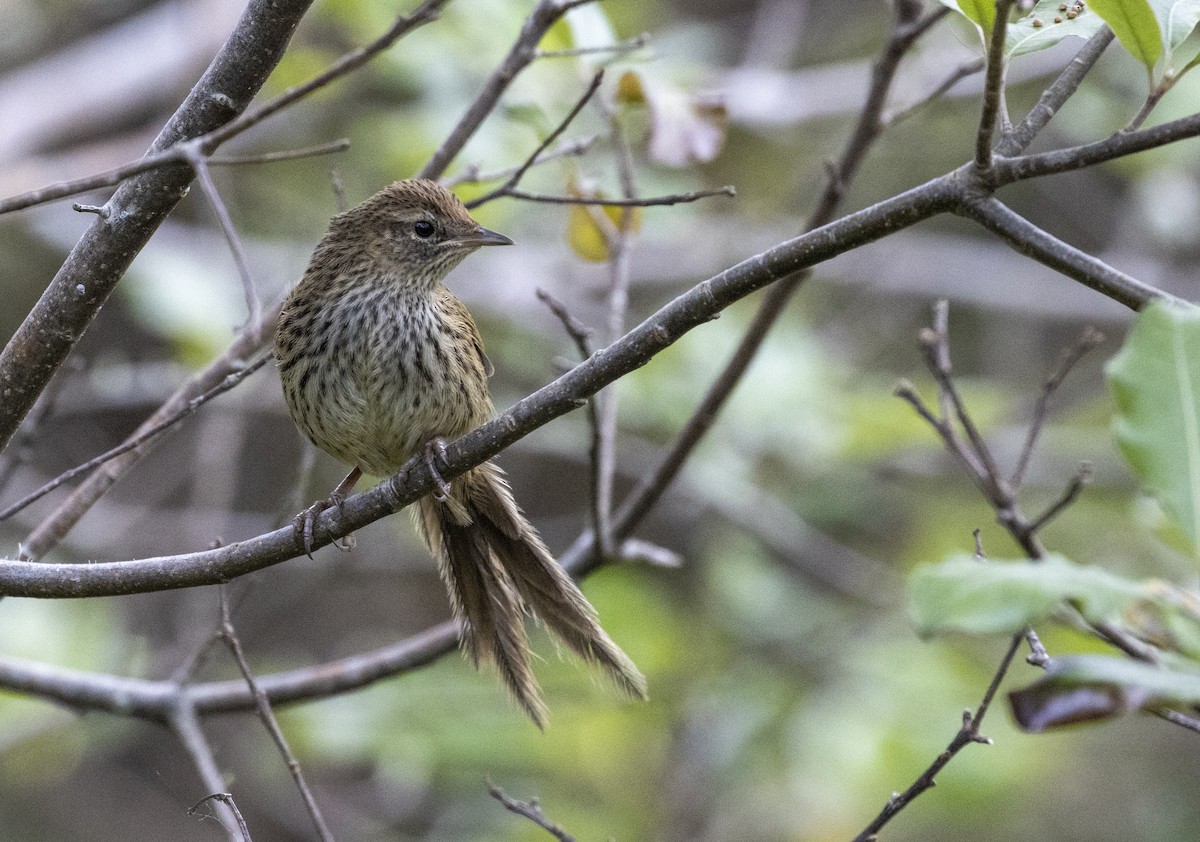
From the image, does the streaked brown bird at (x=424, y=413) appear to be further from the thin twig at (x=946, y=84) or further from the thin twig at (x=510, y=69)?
the thin twig at (x=946, y=84)

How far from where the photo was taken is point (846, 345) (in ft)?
26.0

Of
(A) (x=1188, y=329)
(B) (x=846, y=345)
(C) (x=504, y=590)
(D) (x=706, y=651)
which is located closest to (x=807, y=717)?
(D) (x=706, y=651)

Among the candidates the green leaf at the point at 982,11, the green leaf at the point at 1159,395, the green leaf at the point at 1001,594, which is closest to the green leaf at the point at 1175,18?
the green leaf at the point at 982,11

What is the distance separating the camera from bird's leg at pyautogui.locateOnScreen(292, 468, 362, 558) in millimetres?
2609

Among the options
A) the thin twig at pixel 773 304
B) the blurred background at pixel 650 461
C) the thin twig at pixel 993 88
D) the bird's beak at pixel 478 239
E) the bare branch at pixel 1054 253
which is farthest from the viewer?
the blurred background at pixel 650 461

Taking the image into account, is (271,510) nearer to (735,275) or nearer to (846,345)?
(846,345)

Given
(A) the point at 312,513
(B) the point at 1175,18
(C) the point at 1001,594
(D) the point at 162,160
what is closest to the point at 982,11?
(B) the point at 1175,18

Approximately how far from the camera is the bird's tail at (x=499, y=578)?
339 centimetres

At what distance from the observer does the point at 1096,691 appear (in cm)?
153

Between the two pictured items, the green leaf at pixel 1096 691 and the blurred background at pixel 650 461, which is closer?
the green leaf at pixel 1096 691

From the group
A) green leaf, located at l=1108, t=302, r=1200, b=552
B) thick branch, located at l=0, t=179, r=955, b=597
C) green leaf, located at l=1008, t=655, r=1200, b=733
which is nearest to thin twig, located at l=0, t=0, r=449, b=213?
thick branch, located at l=0, t=179, r=955, b=597

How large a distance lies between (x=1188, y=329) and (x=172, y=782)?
7.76m

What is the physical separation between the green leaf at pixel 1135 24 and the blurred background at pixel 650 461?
1889mm

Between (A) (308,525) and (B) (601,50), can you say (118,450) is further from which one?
(B) (601,50)
